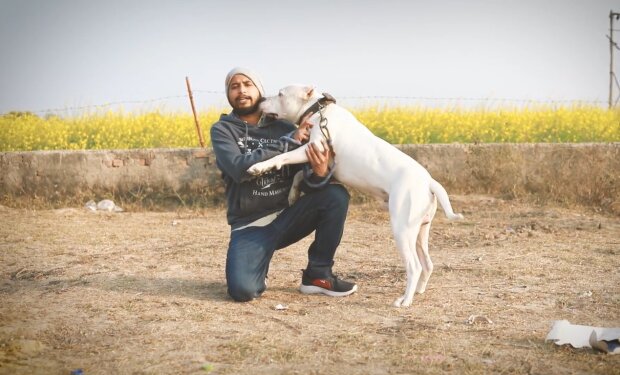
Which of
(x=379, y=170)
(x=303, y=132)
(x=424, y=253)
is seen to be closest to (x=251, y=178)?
(x=303, y=132)

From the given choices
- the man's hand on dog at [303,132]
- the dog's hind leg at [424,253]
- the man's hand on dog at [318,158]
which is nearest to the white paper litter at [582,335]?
the dog's hind leg at [424,253]

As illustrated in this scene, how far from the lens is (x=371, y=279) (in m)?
4.75

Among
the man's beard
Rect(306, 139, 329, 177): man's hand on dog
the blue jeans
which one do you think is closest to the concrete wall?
the man's beard

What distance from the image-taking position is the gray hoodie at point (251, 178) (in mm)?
4180

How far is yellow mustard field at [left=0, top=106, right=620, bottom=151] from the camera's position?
9.73 meters

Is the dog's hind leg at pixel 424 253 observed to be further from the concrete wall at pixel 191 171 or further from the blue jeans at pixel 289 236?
the concrete wall at pixel 191 171

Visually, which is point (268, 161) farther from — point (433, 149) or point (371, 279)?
point (433, 149)

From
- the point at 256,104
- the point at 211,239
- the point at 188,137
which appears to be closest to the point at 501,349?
the point at 256,104

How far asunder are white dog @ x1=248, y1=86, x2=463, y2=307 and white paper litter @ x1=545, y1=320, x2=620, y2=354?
0.75 m

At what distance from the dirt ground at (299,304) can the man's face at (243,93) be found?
45.6 inches

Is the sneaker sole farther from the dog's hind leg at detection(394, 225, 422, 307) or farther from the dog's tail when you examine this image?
the dog's tail

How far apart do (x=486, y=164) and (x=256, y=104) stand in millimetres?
4525

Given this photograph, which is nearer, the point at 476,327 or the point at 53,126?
the point at 476,327

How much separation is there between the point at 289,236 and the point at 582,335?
1790 mm
